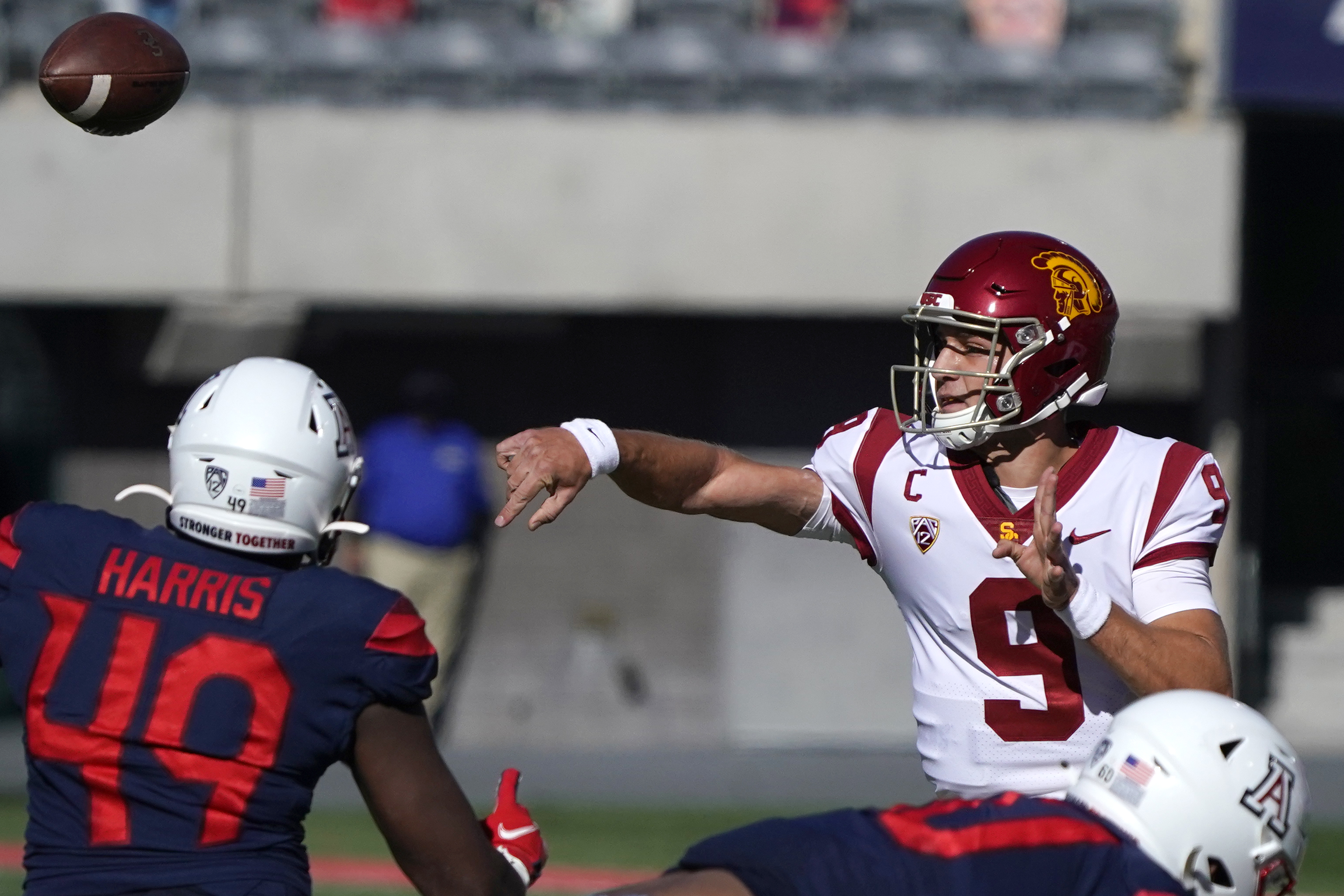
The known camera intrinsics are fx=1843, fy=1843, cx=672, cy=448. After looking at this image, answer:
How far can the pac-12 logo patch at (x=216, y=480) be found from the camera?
282cm

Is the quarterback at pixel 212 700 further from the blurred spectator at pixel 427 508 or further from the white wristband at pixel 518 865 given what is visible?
the blurred spectator at pixel 427 508

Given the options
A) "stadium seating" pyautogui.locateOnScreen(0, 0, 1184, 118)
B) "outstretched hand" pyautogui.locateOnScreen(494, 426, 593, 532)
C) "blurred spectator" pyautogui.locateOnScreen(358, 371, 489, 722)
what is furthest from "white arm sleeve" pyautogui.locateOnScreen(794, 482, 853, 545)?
"stadium seating" pyautogui.locateOnScreen(0, 0, 1184, 118)

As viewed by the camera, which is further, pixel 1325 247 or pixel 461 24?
pixel 1325 247

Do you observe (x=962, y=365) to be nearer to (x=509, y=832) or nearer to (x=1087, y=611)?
(x=1087, y=611)

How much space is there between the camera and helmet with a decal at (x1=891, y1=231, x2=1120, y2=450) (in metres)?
3.42

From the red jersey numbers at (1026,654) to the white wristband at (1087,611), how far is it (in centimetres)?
23

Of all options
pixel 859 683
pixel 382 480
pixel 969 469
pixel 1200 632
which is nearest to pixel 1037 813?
pixel 1200 632

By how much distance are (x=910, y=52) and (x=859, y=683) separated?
11.0 feet

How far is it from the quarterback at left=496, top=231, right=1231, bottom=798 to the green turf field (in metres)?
3.19

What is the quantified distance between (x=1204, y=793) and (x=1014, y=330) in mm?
1221

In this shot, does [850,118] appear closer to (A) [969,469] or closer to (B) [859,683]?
(B) [859,683]

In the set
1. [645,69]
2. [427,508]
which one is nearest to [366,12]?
[645,69]

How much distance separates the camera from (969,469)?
3.47 m

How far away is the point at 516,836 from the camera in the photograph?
2926 mm
